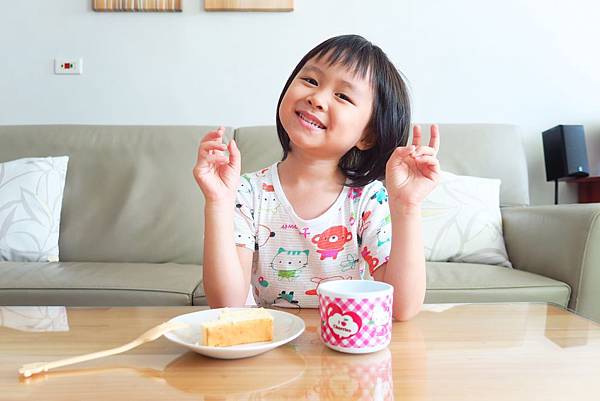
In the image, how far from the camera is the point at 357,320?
2.19ft

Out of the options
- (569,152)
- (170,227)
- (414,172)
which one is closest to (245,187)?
(414,172)

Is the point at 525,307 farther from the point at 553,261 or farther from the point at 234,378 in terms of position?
the point at 553,261

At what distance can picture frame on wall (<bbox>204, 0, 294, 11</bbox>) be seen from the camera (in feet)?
8.36

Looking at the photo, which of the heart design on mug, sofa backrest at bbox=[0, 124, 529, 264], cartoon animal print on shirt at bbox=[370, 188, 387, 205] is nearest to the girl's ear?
cartoon animal print on shirt at bbox=[370, 188, 387, 205]

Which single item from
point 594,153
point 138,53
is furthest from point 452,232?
point 138,53

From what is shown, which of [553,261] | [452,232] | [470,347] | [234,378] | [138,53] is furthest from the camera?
[138,53]

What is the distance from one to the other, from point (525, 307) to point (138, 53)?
219 cm

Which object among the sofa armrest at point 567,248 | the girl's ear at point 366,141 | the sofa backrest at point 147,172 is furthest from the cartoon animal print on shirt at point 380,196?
the sofa backrest at point 147,172

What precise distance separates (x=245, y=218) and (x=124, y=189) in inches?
43.1

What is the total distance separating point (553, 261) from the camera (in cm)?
168

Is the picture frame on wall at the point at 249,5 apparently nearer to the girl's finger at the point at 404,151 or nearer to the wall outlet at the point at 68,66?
the wall outlet at the point at 68,66

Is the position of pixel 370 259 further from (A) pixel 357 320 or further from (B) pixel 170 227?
(B) pixel 170 227

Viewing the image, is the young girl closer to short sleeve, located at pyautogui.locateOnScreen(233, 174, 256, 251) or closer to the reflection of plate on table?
short sleeve, located at pyautogui.locateOnScreen(233, 174, 256, 251)

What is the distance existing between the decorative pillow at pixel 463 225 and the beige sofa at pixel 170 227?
0.22ft
